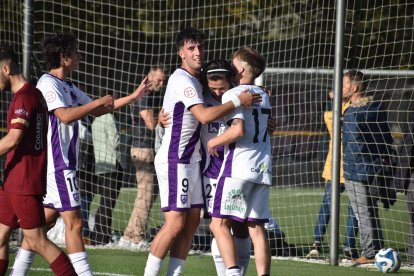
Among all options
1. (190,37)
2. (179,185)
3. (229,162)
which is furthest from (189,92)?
(179,185)

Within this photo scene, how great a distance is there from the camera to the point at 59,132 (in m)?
7.81

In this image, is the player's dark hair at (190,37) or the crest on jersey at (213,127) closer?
the player's dark hair at (190,37)

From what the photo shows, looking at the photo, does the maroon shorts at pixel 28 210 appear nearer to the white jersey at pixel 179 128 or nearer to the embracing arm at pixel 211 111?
the white jersey at pixel 179 128

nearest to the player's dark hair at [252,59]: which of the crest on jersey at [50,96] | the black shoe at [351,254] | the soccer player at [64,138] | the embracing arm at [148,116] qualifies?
the soccer player at [64,138]

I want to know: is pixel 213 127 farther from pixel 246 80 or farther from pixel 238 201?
pixel 238 201

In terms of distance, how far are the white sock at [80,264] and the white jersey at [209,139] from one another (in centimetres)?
126

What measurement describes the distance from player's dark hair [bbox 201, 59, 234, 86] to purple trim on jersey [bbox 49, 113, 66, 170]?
Answer: 51.2 inches

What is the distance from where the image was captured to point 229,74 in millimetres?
7828

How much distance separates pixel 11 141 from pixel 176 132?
4.74 ft

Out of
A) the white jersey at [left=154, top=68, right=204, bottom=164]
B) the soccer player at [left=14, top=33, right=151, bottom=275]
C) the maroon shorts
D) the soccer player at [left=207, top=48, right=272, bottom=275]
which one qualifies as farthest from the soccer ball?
the maroon shorts

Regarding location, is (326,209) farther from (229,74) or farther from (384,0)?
(384,0)

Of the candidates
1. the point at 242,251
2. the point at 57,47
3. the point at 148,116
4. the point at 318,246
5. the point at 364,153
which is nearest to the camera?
the point at 57,47

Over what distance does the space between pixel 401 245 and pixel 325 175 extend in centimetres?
185

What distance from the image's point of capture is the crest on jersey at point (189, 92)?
25.0ft
